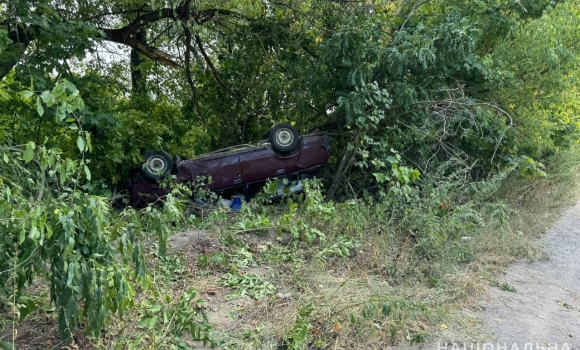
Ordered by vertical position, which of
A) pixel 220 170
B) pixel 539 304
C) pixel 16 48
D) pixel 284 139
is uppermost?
pixel 16 48

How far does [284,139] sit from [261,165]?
0.57 m

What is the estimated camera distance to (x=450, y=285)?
16.6 feet

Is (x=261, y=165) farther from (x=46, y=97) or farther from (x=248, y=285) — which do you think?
(x=46, y=97)

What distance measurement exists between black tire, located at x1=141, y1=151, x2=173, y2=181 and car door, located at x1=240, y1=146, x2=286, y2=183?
1242 mm

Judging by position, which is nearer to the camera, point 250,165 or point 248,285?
point 248,285

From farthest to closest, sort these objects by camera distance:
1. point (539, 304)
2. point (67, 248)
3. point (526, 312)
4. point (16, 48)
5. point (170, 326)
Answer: point (16, 48)
point (539, 304)
point (526, 312)
point (170, 326)
point (67, 248)

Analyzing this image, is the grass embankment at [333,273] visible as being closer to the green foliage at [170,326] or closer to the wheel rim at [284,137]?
the green foliage at [170,326]

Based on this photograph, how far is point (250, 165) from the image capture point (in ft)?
26.2

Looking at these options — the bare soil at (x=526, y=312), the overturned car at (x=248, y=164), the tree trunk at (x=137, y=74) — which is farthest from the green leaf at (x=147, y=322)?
the tree trunk at (x=137, y=74)

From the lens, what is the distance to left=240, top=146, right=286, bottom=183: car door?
7.98 m

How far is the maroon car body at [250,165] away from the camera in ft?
26.2

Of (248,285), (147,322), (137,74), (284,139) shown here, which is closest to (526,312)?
(248,285)

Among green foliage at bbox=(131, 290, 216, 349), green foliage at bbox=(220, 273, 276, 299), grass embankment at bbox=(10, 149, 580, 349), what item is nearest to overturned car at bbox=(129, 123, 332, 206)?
grass embankment at bbox=(10, 149, 580, 349)

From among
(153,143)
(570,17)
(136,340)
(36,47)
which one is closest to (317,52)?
(153,143)
